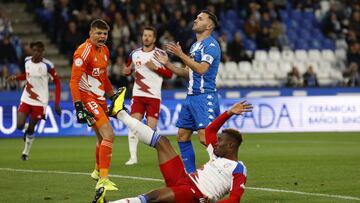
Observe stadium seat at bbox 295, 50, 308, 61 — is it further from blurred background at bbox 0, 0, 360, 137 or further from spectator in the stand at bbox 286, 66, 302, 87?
spectator in the stand at bbox 286, 66, 302, 87

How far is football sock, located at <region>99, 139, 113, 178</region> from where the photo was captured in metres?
11.6

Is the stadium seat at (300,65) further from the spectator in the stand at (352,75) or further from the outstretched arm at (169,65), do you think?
the outstretched arm at (169,65)

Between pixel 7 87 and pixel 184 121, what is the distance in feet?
46.8

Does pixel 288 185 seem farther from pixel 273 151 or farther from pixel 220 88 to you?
pixel 220 88

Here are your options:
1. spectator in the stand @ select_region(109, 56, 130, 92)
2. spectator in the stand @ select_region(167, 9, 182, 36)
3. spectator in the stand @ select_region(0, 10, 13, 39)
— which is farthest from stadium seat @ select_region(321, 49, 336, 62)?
spectator in the stand @ select_region(0, 10, 13, 39)

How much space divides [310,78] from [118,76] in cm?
677

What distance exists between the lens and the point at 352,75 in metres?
30.4

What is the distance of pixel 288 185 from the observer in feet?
41.9

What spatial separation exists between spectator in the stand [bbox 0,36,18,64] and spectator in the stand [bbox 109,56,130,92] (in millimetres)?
2885

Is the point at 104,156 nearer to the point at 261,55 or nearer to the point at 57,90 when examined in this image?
the point at 57,90

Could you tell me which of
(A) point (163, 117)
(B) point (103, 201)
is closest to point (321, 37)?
(A) point (163, 117)

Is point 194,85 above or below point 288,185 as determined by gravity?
above

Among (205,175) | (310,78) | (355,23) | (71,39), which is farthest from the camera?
(355,23)

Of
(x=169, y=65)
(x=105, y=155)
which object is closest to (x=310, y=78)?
(x=105, y=155)
